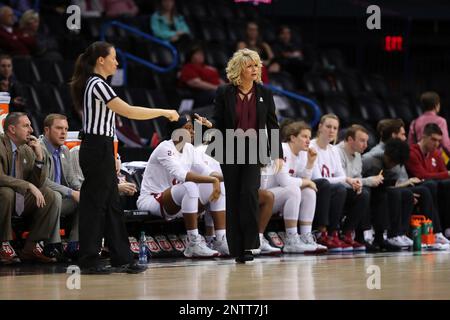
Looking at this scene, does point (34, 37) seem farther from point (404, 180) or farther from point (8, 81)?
point (404, 180)

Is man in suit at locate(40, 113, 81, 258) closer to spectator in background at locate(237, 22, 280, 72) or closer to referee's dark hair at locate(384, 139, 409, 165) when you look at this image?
referee's dark hair at locate(384, 139, 409, 165)

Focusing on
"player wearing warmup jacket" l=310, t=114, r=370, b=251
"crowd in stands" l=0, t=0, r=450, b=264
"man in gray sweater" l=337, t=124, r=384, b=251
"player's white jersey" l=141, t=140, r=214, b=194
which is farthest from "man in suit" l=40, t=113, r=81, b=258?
"man in gray sweater" l=337, t=124, r=384, b=251

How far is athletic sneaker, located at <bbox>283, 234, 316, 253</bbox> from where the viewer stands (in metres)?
9.45

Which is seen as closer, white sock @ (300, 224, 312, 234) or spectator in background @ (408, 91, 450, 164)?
white sock @ (300, 224, 312, 234)

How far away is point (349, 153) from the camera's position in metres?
10.3

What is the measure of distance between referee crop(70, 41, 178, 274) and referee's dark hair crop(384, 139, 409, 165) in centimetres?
373

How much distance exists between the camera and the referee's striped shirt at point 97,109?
23.0ft

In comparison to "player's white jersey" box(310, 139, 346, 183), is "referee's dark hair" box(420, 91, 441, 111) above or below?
above

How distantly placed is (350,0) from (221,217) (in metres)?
7.79

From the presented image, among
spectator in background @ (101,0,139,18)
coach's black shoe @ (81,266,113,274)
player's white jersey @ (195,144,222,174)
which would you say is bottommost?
coach's black shoe @ (81,266,113,274)

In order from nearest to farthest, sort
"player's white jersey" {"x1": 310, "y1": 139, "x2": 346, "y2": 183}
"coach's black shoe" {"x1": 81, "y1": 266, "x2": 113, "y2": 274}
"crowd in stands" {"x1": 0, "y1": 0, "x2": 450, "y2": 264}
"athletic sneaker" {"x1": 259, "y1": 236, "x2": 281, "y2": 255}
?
"coach's black shoe" {"x1": 81, "y1": 266, "x2": 113, "y2": 274}
"crowd in stands" {"x1": 0, "y1": 0, "x2": 450, "y2": 264}
"athletic sneaker" {"x1": 259, "y1": 236, "x2": 281, "y2": 255}
"player's white jersey" {"x1": 310, "y1": 139, "x2": 346, "y2": 183}

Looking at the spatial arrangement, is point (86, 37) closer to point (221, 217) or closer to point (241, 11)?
point (241, 11)

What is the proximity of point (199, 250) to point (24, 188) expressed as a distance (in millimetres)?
1663

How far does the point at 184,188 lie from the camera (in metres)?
8.77
